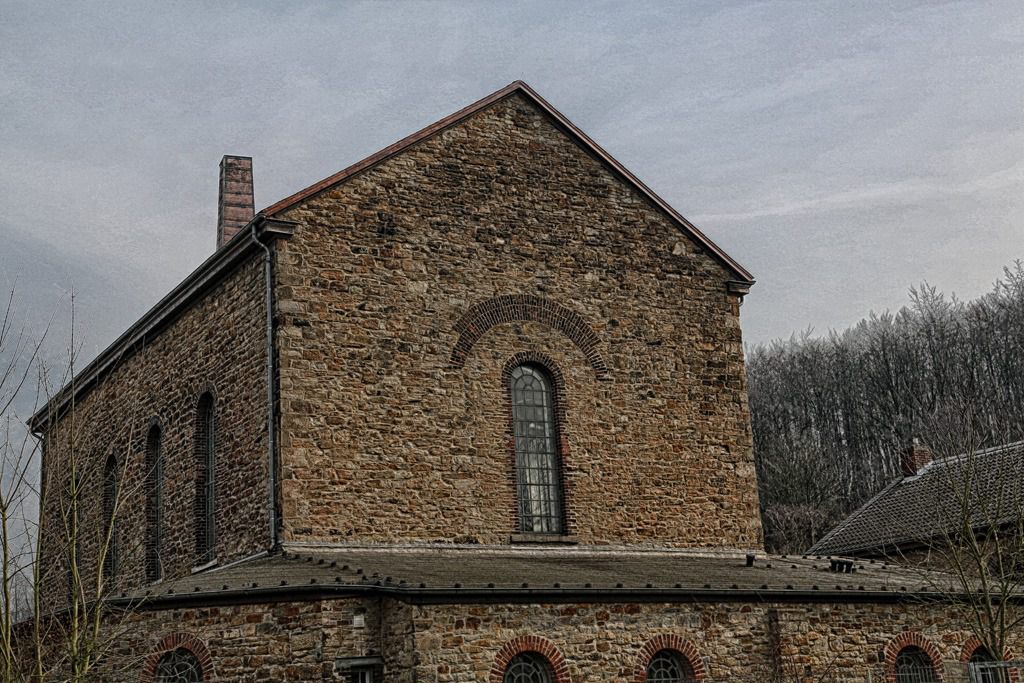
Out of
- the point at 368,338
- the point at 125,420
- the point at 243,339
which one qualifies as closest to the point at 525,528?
the point at 368,338

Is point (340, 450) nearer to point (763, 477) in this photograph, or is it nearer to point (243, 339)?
point (243, 339)

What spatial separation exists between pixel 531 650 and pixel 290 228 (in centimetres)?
783

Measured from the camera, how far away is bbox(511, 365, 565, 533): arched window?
2022 centimetres

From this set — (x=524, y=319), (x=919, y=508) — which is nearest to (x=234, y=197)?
(x=524, y=319)

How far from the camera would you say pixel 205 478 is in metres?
21.2

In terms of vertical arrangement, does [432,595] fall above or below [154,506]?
below

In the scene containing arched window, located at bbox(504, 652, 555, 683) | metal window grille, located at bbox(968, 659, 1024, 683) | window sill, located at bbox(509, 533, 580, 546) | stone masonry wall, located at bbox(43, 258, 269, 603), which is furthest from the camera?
window sill, located at bbox(509, 533, 580, 546)

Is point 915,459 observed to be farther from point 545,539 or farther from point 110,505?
point 110,505

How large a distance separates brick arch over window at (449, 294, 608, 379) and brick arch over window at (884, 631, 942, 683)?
6563 millimetres

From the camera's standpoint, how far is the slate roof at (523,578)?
1538 centimetres

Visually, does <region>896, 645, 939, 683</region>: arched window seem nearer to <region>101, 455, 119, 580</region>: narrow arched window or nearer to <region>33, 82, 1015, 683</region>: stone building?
<region>33, 82, 1015, 683</region>: stone building

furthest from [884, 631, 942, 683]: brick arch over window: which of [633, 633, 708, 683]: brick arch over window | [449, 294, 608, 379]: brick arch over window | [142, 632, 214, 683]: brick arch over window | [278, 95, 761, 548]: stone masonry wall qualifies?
[142, 632, 214, 683]: brick arch over window

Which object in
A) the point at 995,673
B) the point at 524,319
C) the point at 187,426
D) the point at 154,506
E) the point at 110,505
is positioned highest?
the point at 524,319

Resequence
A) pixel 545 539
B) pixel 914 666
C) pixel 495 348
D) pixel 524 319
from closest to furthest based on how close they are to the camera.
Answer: pixel 914 666 → pixel 545 539 → pixel 495 348 → pixel 524 319
